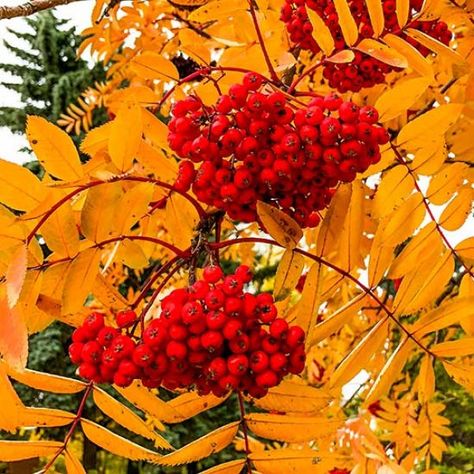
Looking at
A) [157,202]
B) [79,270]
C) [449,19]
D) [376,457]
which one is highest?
[449,19]

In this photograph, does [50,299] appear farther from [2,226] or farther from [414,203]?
[414,203]

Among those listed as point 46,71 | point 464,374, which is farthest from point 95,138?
point 46,71

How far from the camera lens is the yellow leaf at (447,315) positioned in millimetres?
867

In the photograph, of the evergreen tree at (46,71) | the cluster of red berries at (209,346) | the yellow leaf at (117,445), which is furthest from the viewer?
the evergreen tree at (46,71)

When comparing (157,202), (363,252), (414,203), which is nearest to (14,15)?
(157,202)

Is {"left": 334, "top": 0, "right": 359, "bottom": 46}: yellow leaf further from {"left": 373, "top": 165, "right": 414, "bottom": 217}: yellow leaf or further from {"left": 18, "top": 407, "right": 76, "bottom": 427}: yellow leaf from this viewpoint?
{"left": 18, "top": 407, "right": 76, "bottom": 427}: yellow leaf

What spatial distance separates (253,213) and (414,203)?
199mm

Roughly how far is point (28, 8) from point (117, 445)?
1.83 feet

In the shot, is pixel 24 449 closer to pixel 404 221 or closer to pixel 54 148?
pixel 54 148

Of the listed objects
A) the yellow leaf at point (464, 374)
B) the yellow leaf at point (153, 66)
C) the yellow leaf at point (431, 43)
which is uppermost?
the yellow leaf at point (153, 66)

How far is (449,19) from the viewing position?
1125 millimetres

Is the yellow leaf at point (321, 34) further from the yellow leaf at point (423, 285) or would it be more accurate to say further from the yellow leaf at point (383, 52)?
the yellow leaf at point (423, 285)

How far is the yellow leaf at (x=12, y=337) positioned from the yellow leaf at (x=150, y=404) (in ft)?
0.69

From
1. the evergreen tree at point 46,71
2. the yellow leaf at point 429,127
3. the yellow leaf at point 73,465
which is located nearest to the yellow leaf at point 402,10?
the yellow leaf at point 429,127
